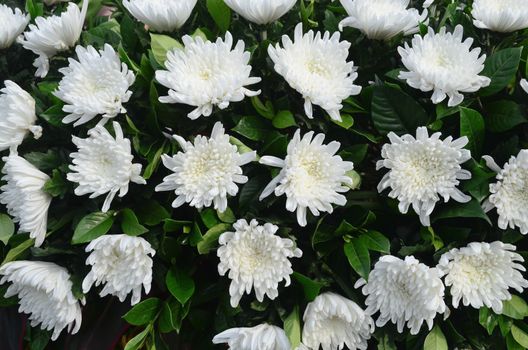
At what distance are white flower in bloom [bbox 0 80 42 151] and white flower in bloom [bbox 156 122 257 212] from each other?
0.28 metres

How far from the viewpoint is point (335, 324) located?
3.15 feet

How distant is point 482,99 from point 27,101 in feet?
2.58

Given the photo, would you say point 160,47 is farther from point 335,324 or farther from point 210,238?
point 335,324

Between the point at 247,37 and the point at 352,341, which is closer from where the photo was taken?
the point at 352,341

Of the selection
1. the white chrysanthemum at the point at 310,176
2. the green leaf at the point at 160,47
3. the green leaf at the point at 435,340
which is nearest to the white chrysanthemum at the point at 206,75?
the green leaf at the point at 160,47

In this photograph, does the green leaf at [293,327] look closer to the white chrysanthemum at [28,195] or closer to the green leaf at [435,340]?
the green leaf at [435,340]

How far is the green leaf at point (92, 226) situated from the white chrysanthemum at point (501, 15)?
691 mm

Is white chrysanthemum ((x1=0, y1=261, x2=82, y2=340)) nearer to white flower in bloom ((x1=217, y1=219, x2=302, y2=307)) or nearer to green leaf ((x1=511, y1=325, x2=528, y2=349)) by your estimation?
white flower in bloom ((x1=217, y1=219, x2=302, y2=307))

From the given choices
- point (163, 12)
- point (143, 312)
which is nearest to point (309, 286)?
point (143, 312)

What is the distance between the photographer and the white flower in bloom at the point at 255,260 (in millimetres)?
913

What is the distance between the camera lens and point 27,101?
1050mm

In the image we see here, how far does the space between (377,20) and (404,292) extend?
17.5 inches

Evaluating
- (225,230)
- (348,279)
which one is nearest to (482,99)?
(348,279)

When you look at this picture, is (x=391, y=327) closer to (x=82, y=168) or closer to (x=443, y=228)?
(x=443, y=228)
